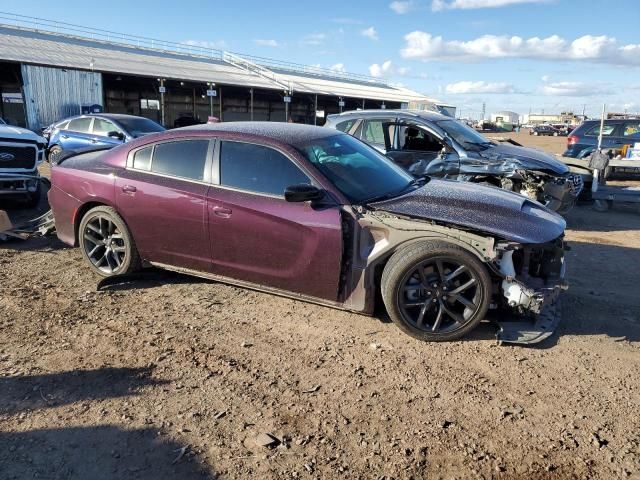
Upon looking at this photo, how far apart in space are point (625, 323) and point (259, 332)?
3.09 metres

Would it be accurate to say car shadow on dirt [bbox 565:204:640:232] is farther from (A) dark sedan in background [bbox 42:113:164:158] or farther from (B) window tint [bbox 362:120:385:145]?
(A) dark sedan in background [bbox 42:113:164:158]

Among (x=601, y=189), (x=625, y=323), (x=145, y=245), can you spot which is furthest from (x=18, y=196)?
(x=601, y=189)

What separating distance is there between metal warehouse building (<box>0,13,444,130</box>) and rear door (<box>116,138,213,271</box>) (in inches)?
984

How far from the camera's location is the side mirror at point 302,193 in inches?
160

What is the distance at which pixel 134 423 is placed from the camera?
9.87 feet

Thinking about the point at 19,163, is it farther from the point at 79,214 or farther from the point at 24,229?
the point at 79,214

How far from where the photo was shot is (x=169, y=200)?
15.5 ft

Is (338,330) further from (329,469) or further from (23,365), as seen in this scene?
Result: (23,365)

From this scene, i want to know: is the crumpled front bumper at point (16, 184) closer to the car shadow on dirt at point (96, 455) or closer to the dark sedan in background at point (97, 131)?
the dark sedan in background at point (97, 131)

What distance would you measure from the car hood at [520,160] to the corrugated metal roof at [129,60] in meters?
26.3

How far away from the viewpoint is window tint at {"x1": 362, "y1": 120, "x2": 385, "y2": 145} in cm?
844

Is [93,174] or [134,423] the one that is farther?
[93,174]

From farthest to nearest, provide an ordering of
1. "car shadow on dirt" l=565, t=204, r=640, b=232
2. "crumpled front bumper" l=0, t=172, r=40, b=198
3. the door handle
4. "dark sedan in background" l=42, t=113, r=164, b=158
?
1. "dark sedan in background" l=42, t=113, r=164, b=158
2. "car shadow on dirt" l=565, t=204, r=640, b=232
3. "crumpled front bumper" l=0, t=172, r=40, b=198
4. the door handle

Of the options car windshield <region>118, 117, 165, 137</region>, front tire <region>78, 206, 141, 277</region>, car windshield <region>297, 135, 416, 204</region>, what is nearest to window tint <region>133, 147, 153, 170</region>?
front tire <region>78, 206, 141, 277</region>
